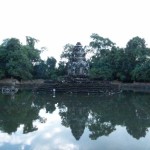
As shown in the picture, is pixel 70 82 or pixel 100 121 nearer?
pixel 100 121

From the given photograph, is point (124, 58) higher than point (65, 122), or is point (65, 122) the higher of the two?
point (124, 58)

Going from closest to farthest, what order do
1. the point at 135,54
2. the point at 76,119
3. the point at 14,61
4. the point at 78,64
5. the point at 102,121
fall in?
the point at 102,121
the point at 76,119
the point at 78,64
the point at 135,54
the point at 14,61

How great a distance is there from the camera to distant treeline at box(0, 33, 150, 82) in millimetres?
42656

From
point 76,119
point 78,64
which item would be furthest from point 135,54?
point 76,119

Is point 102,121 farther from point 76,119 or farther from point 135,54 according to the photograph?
point 135,54

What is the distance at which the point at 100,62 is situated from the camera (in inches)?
1811

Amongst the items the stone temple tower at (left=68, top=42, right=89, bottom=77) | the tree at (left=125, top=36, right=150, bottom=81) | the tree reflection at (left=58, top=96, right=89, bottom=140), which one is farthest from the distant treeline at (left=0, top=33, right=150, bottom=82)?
the tree reflection at (left=58, top=96, right=89, bottom=140)

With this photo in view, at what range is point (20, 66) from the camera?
45500 millimetres

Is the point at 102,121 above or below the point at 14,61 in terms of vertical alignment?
below

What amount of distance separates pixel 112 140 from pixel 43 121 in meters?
5.00

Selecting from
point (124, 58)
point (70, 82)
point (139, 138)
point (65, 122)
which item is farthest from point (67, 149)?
point (124, 58)

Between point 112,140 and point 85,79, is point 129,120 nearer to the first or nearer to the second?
point 112,140

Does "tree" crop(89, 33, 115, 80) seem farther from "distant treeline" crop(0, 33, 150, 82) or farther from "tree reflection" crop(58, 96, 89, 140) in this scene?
"tree reflection" crop(58, 96, 89, 140)

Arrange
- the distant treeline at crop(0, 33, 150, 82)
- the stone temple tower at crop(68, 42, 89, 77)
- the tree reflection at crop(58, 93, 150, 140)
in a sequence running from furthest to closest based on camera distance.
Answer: the distant treeline at crop(0, 33, 150, 82), the stone temple tower at crop(68, 42, 89, 77), the tree reflection at crop(58, 93, 150, 140)
